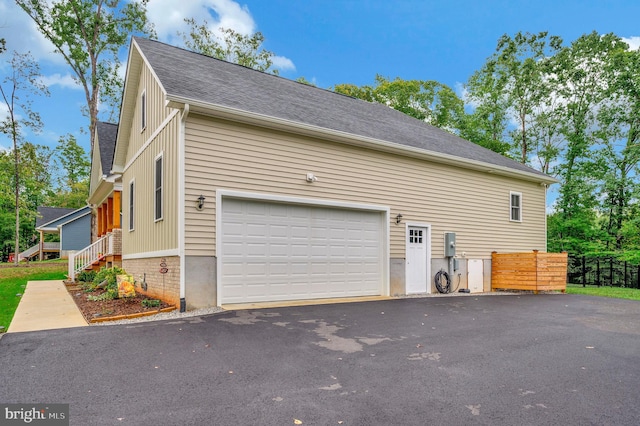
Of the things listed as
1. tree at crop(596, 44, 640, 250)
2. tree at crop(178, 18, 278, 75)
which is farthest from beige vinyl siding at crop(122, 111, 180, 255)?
tree at crop(596, 44, 640, 250)

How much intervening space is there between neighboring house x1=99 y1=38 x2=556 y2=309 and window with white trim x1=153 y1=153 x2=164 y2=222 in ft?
0.16

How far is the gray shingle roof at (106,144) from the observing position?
14.8 m

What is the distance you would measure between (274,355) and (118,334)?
2.56 meters

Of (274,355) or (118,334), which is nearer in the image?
(274,355)

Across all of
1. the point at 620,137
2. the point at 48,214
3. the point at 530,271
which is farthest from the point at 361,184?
the point at 48,214

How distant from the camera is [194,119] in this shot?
7.67 m

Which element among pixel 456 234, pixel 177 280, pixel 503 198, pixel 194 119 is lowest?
pixel 177 280

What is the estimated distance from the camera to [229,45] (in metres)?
25.1

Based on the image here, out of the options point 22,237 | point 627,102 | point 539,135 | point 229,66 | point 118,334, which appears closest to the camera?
point 118,334

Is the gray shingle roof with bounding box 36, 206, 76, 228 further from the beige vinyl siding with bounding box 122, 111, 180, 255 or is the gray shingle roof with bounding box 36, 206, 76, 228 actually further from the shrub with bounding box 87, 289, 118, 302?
the shrub with bounding box 87, 289, 118, 302

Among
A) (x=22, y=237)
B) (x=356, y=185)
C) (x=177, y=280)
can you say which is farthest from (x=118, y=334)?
(x=22, y=237)

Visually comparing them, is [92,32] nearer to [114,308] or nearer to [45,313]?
[45,313]

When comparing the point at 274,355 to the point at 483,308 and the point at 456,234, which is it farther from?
the point at 456,234

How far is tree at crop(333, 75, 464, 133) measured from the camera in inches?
1076
